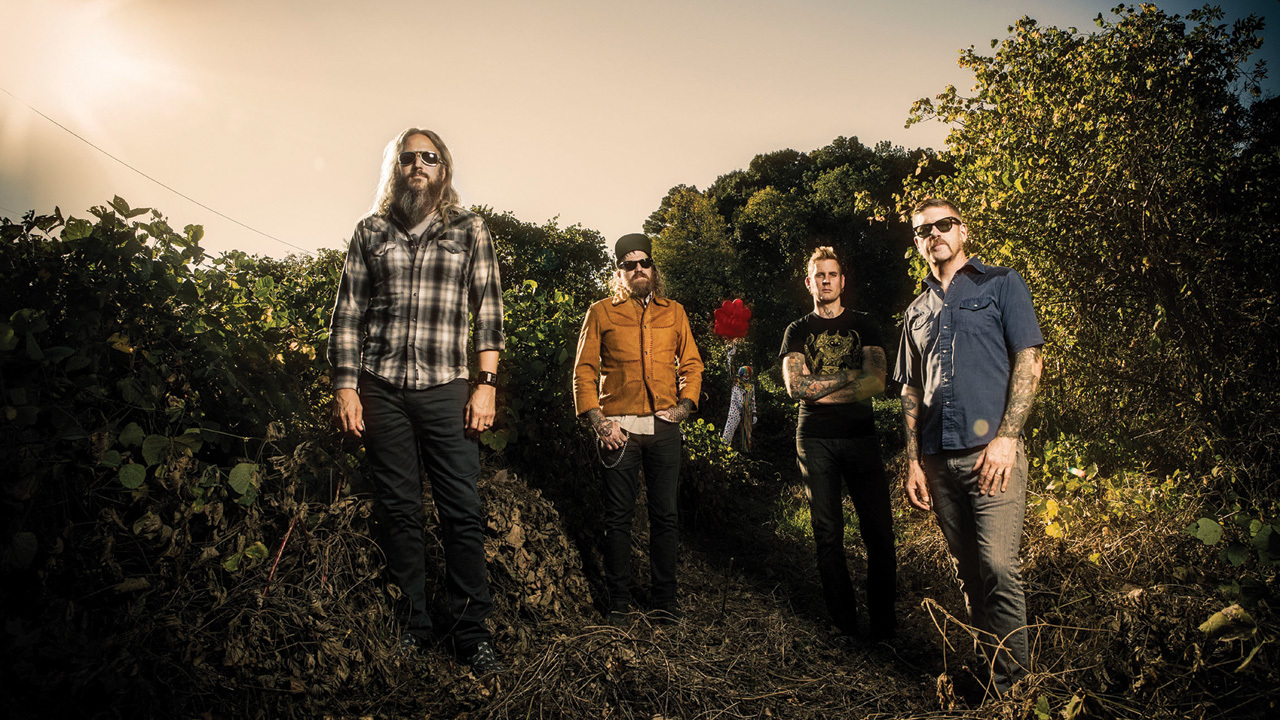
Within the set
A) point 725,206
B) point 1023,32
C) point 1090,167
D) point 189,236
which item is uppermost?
point 725,206

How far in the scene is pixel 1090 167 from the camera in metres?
3.85

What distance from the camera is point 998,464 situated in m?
2.29

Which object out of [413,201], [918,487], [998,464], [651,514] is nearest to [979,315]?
[998,464]

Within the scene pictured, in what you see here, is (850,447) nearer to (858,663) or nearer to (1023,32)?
(858,663)

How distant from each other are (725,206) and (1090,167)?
26316mm

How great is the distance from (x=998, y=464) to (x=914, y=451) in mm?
438

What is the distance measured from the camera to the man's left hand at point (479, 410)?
8.50 feet

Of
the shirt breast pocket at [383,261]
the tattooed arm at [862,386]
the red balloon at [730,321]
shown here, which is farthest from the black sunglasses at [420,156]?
the red balloon at [730,321]

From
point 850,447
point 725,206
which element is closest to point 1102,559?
point 850,447

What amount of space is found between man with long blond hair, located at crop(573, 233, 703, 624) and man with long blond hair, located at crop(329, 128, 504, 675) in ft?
2.35

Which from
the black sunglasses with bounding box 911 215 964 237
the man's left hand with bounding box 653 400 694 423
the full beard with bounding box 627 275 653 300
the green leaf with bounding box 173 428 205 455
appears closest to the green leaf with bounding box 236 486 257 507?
the green leaf with bounding box 173 428 205 455

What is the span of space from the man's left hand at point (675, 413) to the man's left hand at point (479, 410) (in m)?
0.94

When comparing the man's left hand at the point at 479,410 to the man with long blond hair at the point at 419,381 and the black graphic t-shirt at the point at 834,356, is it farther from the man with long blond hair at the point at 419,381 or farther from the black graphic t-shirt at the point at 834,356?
the black graphic t-shirt at the point at 834,356

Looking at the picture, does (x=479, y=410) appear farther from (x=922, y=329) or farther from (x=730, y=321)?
(x=730, y=321)
